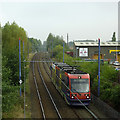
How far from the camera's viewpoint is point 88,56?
5634 centimetres

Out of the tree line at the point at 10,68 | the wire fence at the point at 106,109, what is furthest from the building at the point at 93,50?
the wire fence at the point at 106,109

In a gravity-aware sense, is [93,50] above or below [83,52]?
above

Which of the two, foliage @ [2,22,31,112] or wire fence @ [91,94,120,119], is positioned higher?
foliage @ [2,22,31,112]

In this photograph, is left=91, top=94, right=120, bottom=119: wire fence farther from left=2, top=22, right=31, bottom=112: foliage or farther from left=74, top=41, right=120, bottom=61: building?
left=74, top=41, right=120, bottom=61: building

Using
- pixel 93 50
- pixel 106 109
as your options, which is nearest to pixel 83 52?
pixel 93 50

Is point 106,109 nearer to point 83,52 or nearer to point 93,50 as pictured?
point 83,52

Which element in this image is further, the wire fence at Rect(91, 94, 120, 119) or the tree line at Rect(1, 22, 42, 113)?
the tree line at Rect(1, 22, 42, 113)

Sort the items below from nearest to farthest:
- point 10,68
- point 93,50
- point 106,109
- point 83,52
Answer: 1. point 106,109
2. point 10,68
3. point 83,52
4. point 93,50

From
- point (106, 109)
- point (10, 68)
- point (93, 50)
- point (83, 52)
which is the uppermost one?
point (93, 50)

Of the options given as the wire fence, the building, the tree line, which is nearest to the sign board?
the building

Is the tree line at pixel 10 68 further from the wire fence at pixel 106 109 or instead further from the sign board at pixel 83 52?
the sign board at pixel 83 52

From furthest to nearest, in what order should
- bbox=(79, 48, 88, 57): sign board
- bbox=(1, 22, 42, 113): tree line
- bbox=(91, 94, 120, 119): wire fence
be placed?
1. bbox=(79, 48, 88, 57): sign board
2. bbox=(1, 22, 42, 113): tree line
3. bbox=(91, 94, 120, 119): wire fence

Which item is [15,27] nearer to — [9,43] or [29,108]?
[9,43]

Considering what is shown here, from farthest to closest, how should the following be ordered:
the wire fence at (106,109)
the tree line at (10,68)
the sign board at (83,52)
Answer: the sign board at (83,52) → the tree line at (10,68) → the wire fence at (106,109)
